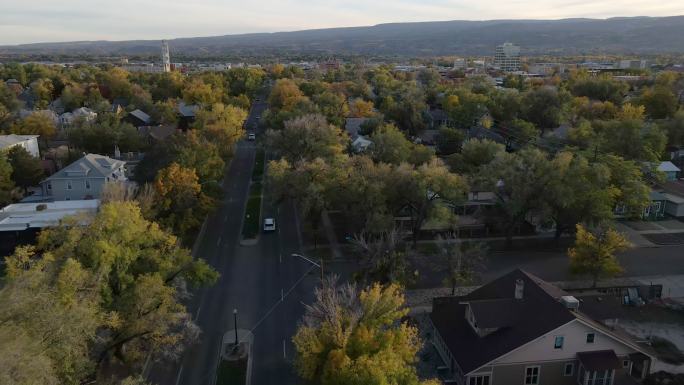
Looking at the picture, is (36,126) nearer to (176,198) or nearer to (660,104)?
(176,198)

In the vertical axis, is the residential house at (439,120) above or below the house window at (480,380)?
above

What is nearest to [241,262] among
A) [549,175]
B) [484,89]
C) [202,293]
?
[202,293]

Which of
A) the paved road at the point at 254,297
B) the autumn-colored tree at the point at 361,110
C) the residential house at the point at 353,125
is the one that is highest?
the autumn-colored tree at the point at 361,110

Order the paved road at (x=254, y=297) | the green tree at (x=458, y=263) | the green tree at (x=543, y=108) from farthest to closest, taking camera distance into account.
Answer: the green tree at (x=543, y=108) < the green tree at (x=458, y=263) < the paved road at (x=254, y=297)

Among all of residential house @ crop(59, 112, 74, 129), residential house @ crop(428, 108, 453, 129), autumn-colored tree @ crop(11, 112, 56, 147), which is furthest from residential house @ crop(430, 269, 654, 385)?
residential house @ crop(59, 112, 74, 129)

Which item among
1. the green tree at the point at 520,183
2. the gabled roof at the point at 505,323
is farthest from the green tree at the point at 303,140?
the gabled roof at the point at 505,323

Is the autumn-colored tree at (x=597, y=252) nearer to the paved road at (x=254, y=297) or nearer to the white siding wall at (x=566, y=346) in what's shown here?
the white siding wall at (x=566, y=346)

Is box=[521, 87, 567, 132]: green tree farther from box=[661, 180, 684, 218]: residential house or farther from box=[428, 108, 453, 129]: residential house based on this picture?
box=[661, 180, 684, 218]: residential house
